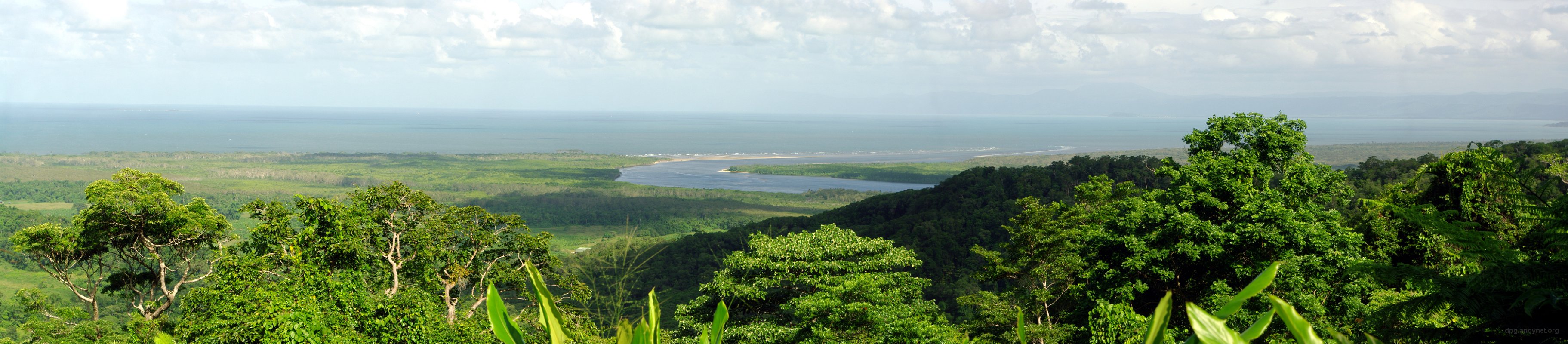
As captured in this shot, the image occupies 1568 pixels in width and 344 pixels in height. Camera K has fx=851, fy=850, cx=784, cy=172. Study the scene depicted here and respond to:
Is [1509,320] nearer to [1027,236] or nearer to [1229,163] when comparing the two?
[1229,163]

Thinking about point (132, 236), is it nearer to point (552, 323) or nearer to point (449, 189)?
point (552, 323)

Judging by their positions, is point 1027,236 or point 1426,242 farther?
point 1027,236

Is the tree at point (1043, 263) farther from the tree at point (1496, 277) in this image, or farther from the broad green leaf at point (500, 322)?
the broad green leaf at point (500, 322)

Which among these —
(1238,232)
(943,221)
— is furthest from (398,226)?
(943,221)

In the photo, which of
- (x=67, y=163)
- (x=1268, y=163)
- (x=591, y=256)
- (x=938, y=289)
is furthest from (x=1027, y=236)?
(x=67, y=163)

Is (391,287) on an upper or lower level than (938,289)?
upper

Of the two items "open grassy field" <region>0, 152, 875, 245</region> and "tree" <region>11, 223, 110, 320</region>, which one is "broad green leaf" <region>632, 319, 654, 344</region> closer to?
"tree" <region>11, 223, 110, 320</region>

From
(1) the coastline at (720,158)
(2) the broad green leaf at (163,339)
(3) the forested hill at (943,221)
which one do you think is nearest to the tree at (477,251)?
(2) the broad green leaf at (163,339)
